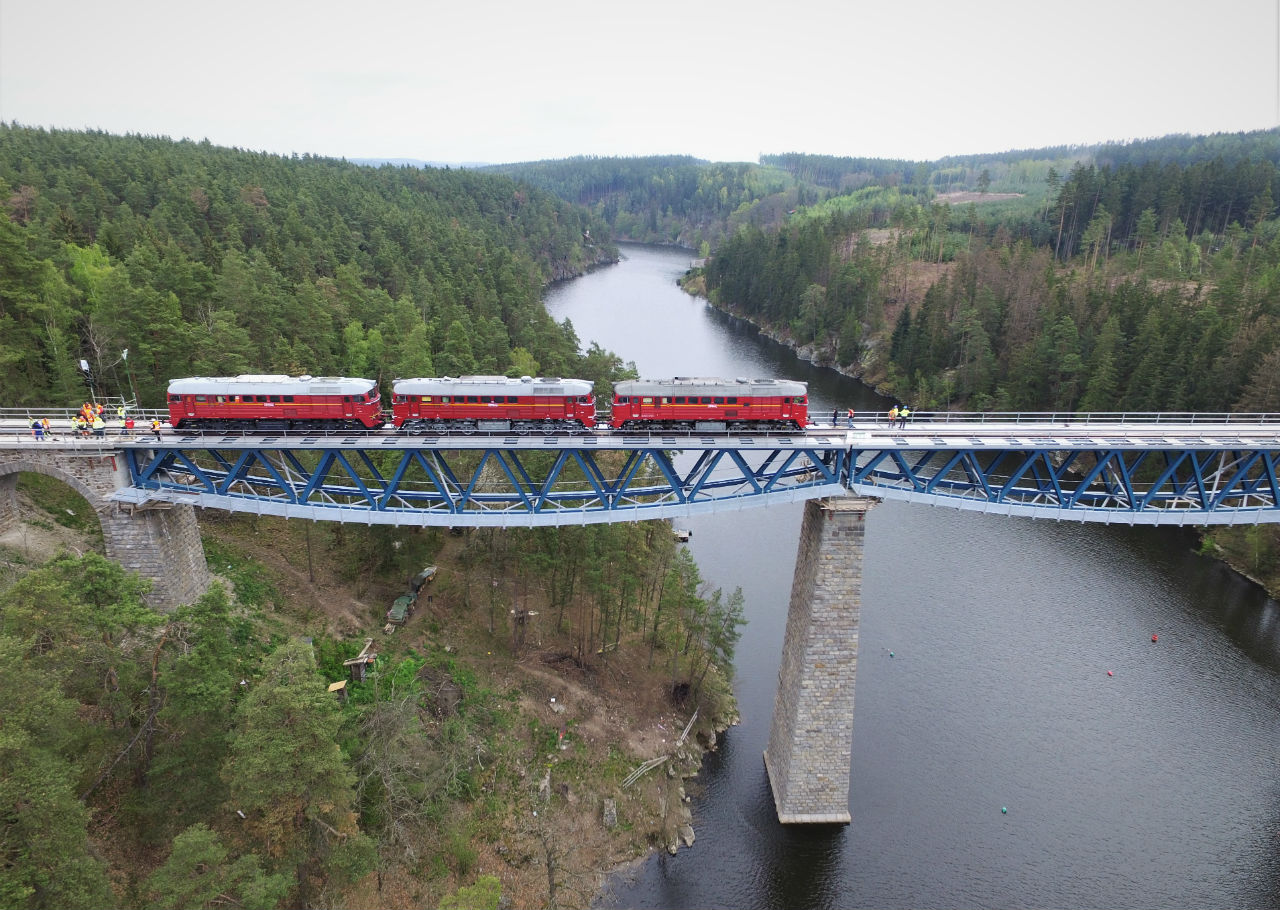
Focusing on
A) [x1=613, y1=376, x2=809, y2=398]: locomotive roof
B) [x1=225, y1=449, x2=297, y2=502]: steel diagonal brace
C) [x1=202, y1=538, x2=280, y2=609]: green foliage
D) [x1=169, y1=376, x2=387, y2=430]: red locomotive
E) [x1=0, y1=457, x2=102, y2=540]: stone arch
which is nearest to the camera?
[x1=0, y1=457, x2=102, y2=540]: stone arch

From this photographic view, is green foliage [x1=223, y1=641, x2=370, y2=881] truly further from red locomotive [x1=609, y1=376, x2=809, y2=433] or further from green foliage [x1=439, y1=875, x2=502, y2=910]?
red locomotive [x1=609, y1=376, x2=809, y2=433]

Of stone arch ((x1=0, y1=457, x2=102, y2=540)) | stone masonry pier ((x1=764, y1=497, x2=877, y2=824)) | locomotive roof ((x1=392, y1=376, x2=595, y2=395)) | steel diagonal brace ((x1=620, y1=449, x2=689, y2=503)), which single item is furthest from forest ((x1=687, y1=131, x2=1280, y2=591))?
stone arch ((x1=0, y1=457, x2=102, y2=540))

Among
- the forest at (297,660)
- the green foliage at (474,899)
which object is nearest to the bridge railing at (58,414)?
the forest at (297,660)

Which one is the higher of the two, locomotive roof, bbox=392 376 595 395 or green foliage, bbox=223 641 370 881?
locomotive roof, bbox=392 376 595 395

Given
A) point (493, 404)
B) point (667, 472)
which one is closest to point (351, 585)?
point (493, 404)

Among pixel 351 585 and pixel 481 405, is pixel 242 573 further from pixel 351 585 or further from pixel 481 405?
pixel 481 405

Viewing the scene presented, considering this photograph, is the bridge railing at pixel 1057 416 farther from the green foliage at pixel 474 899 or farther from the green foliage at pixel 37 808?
the green foliage at pixel 37 808

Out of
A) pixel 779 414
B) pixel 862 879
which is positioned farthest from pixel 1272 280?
pixel 862 879
